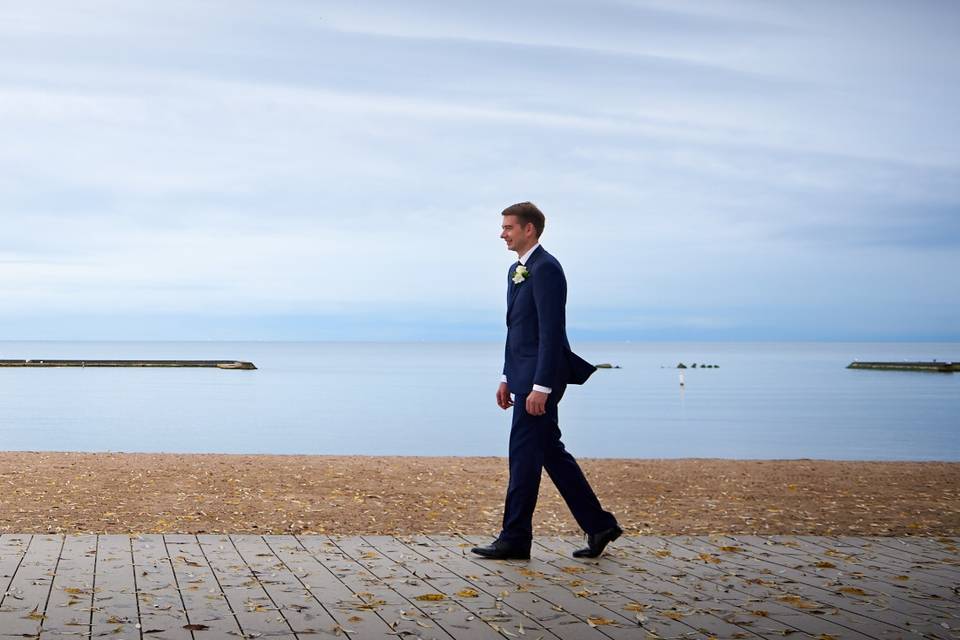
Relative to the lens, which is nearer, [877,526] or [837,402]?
[877,526]

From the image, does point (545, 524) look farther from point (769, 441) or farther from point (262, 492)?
point (769, 441)

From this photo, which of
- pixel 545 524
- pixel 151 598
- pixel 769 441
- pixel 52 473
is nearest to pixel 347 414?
pixel 769 441

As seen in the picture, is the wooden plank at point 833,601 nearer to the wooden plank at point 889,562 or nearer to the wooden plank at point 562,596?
the wooden plank at point 889,562

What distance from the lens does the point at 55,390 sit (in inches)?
2790

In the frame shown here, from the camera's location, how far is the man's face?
7.13m

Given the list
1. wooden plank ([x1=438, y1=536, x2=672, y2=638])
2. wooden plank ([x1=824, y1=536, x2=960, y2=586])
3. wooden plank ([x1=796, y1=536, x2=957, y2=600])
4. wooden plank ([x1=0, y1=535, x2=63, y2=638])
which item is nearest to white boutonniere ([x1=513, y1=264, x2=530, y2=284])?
wooden plank ([x1=438, y1=536, x2=672, y2=638])

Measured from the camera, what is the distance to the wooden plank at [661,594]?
5.21 metres

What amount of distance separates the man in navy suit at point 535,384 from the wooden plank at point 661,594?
0.73 ft

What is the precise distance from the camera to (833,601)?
575cm

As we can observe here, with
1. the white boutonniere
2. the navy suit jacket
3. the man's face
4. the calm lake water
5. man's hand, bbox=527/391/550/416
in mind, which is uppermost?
the man's face

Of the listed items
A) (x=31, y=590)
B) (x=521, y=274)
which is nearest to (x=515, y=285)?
(x=521, y=274)

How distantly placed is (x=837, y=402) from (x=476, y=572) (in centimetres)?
5982

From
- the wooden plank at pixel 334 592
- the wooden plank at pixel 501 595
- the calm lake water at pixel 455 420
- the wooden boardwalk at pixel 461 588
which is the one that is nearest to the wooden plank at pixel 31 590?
the wooden boardwalk at pixel 461 588

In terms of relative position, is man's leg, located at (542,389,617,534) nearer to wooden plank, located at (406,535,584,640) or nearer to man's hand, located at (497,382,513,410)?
man's hand, located at (497,382,513,410)
